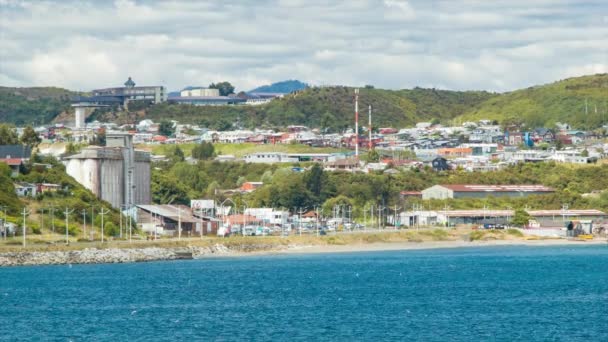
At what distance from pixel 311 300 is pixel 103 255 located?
34.1 m

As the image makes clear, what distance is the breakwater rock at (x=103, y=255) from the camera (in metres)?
101

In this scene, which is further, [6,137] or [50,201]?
[6,137]

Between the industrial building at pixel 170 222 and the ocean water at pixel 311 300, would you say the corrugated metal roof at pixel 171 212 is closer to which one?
the industrial building at pixel 170 222

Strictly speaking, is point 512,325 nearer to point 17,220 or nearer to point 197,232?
point 17,220

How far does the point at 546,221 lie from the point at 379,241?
26.2m

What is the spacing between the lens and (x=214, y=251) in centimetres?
11706

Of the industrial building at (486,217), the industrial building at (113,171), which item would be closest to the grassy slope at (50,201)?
the industrial building at (113,171)

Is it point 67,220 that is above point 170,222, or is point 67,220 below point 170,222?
above

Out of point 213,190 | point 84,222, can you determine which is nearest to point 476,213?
point 213,190

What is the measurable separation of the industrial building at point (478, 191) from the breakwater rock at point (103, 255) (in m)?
56.3

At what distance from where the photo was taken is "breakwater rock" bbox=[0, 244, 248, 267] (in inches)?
3959

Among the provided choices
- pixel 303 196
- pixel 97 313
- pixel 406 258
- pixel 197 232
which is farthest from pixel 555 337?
pixel 303 196

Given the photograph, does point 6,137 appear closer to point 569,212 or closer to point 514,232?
point 514,232

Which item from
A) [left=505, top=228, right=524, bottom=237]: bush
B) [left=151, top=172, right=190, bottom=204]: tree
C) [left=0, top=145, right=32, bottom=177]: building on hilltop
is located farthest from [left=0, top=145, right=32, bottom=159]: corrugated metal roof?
[left=505, top=228, right=524, bottom=237]: bush
